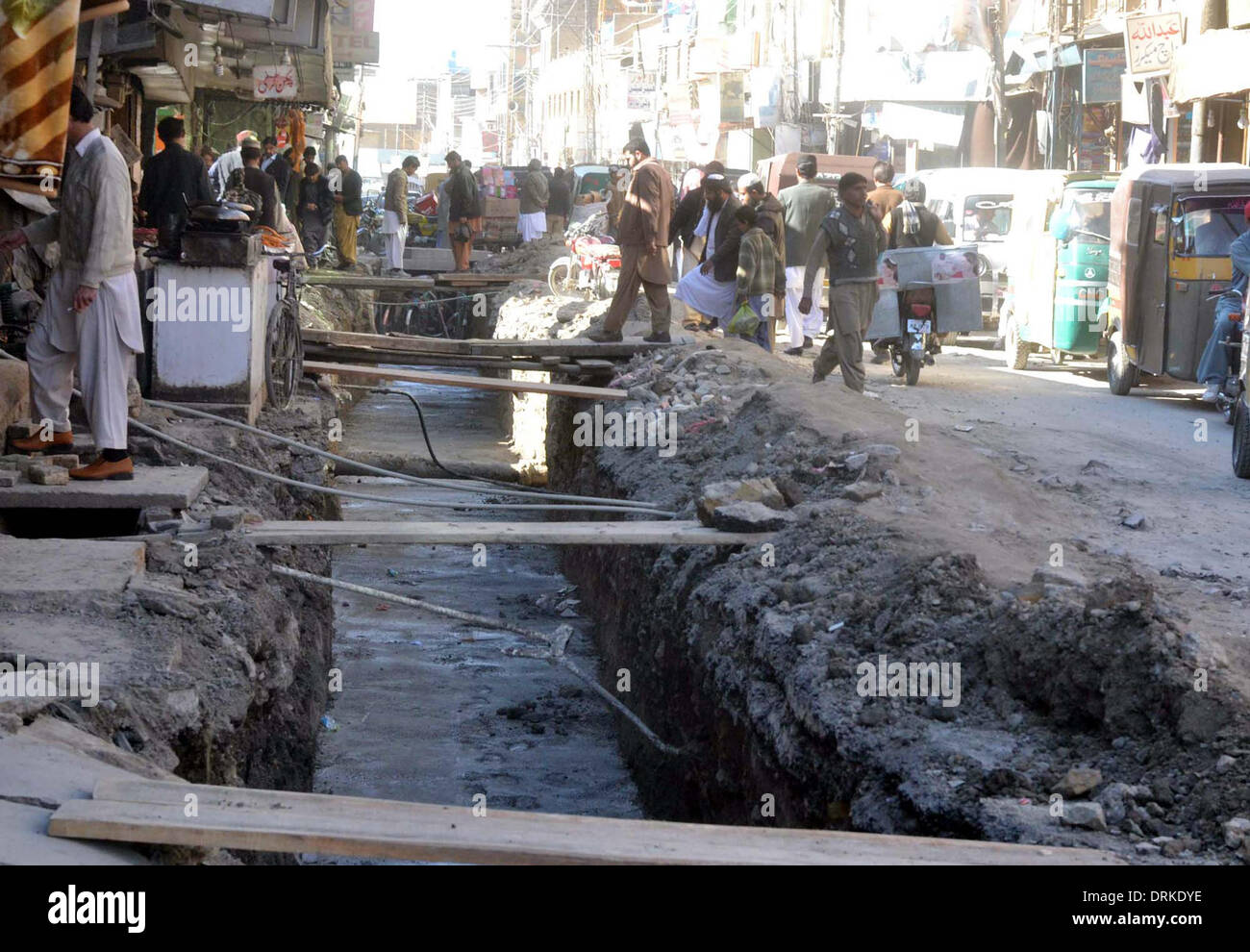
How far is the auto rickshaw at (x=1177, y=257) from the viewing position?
1304cm

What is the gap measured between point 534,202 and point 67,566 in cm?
2444

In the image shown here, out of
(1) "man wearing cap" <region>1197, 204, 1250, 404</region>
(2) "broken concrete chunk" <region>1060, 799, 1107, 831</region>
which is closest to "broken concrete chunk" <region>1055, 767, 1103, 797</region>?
(2) "broken concrete chunk" <region>1060, 799, 1107, 831</region>

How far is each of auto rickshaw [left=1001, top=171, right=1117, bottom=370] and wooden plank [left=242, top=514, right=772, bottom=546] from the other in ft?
30.3

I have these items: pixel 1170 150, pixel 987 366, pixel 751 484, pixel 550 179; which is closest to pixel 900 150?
pixel 550 179

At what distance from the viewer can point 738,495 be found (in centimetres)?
770

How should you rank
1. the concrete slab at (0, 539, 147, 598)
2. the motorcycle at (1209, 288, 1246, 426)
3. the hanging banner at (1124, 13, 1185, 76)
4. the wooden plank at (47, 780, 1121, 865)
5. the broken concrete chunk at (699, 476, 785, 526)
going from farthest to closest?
the hanging banner at (1124, 13, 1185, 76)
the motorcycle at (1209, 288, 1246, 426)
the broken concrete chunk at (699, 476, 785, 526)
the concrete slab at (0, 539, 147, 598)
the wooden plank at (47, 780, 1121, 865)

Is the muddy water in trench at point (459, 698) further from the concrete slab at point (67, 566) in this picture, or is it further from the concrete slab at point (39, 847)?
the concrete slab at point (39, 847)

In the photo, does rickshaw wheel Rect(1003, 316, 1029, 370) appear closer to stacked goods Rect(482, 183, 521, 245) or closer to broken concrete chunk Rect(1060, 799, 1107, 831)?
broken concrete chunk Rect(1060, 799, 1107, 831)

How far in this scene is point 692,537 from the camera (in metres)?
7.22

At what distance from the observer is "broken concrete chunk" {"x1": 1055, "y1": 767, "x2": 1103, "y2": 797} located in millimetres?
4309

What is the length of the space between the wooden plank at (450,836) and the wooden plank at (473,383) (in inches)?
280

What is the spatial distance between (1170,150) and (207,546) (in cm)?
2162

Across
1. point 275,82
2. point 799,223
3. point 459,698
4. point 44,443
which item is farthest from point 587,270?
point 44,443

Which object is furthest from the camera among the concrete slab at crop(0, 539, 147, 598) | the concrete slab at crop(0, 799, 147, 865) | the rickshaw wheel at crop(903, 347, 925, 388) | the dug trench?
the rickshaw wheel at crop(903, 347, 925, 388)
